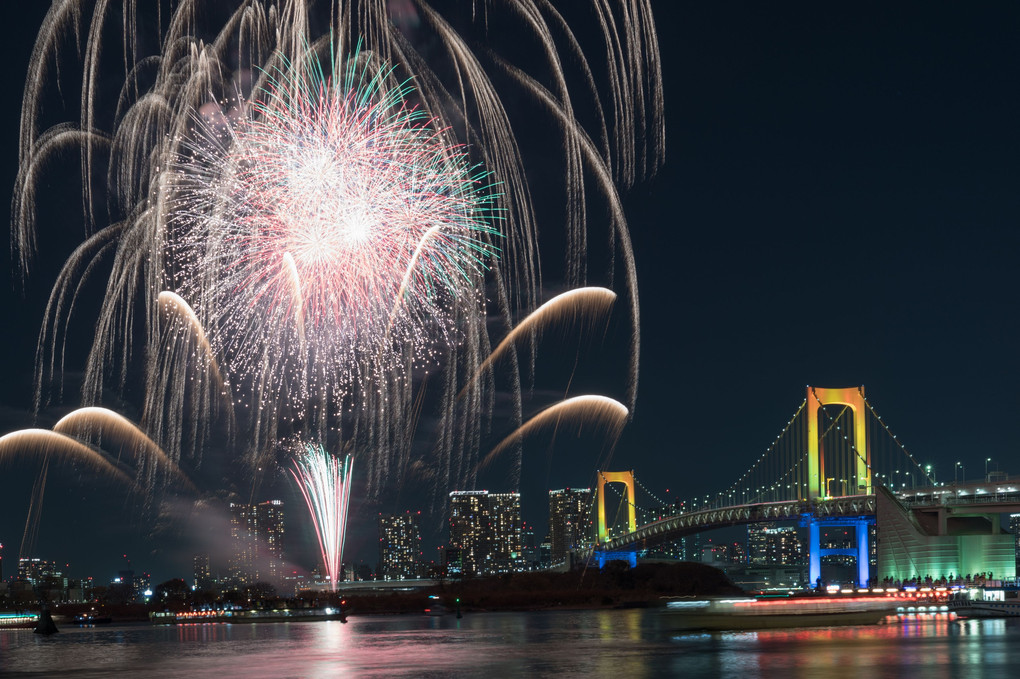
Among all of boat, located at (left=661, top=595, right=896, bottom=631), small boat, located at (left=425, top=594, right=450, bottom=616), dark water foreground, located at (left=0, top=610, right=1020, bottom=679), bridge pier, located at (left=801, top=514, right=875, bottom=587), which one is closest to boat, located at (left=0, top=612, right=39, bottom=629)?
small boat, located at (left=425, top=594, right=450, bottom=616)

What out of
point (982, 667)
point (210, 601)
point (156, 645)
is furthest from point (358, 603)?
point (982, 667)

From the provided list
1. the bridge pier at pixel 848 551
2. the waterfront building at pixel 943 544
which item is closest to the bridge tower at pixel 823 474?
the bridge pier at pixel 848 551

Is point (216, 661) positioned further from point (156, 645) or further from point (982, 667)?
point (982, 667)

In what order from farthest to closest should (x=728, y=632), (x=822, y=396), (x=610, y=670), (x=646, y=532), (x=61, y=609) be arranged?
(x=61, y=609) → (x=646, y=532) → (x=822, y=396) → (x=728, y=632) → (x=610, y=670)

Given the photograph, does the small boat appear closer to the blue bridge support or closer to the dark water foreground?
the blue bridge support

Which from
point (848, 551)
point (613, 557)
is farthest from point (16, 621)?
point (848, 551)

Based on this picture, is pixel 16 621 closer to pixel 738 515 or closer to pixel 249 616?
pixel 249 616

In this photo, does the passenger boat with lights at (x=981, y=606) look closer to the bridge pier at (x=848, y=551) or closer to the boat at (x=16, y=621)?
the bridge pier at (x=848, y=551)
